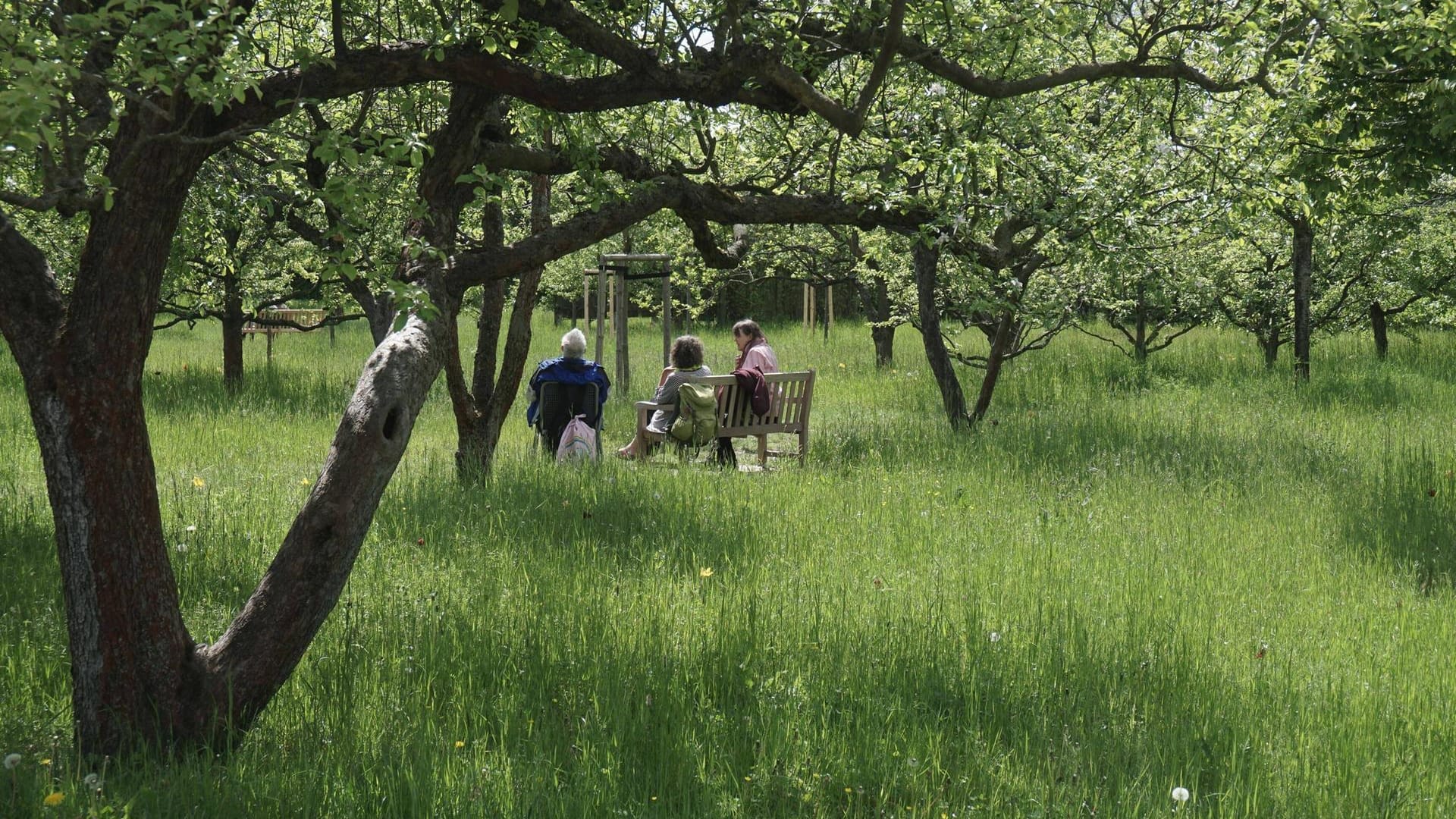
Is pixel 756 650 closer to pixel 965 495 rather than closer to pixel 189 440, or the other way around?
pixel 965 495

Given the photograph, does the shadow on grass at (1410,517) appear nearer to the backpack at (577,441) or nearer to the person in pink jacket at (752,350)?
the person in pink jacket at (752,350)

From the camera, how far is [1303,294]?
1476 centimetres

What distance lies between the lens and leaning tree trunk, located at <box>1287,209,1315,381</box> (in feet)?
48.0

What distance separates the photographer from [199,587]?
5961 mm

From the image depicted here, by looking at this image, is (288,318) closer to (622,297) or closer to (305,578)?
(622,297)

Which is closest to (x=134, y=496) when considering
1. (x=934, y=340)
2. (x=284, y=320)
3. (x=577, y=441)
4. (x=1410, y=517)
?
(x=577, y=441)

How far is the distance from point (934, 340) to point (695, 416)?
124 inches

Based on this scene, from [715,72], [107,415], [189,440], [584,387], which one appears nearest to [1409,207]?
[584,387]

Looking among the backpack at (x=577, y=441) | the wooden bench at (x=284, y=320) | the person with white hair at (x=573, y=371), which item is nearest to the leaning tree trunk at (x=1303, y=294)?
the person with white hair at (x=573, y=371)

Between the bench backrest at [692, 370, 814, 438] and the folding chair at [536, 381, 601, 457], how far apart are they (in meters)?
0.92

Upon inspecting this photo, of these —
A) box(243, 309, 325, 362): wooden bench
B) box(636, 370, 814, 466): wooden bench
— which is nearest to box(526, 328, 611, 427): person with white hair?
box(636, 370, 814, 466): wooden bench

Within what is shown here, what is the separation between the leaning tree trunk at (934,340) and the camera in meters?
11.8

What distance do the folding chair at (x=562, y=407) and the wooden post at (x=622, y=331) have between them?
5.39m

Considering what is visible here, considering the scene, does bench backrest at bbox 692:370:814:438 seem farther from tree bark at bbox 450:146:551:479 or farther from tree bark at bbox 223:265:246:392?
tree bark at bbox 223:265:246:392
